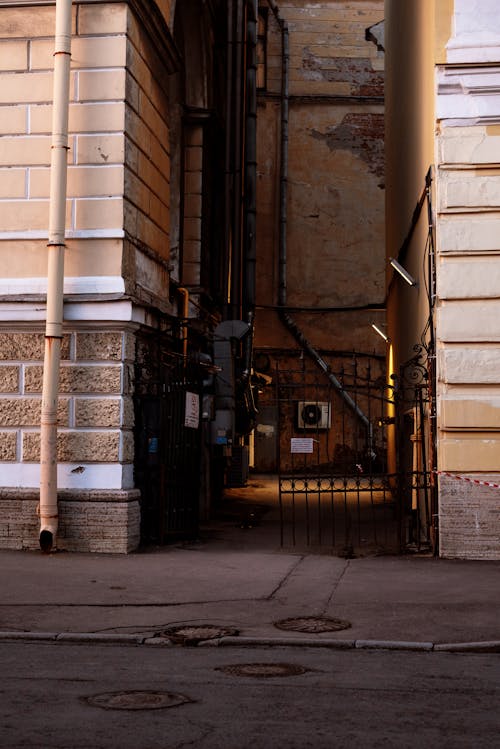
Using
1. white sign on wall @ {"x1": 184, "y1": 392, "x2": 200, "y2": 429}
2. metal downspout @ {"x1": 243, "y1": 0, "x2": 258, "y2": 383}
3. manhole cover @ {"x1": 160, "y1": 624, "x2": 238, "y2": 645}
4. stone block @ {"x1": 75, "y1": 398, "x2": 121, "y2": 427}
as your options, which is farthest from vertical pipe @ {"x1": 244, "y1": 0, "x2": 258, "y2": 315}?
manhole cover @ {"x1": 160, "y1": 624, "x2": 238, "y2": 645}

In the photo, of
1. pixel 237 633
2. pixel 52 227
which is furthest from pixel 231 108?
pixel 237 633

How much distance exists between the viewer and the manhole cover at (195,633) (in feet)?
25.5

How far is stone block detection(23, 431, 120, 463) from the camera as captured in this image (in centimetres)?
1294

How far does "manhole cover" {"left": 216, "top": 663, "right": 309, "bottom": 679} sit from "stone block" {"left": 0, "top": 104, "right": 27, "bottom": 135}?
8.67m

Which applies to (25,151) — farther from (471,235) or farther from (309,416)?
(309,416)

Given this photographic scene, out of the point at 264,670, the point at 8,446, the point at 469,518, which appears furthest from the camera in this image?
the point at 8,446

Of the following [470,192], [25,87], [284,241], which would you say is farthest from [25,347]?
[284,241]

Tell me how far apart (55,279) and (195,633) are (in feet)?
19.4

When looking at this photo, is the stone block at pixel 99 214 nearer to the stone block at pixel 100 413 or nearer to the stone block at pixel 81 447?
the stone block at pixel 100 413

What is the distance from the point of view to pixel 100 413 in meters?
13.0

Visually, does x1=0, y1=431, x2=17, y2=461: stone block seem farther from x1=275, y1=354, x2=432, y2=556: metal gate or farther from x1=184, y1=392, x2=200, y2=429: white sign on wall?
x1=275, y1=354, x2=432, y2=556: metal gate

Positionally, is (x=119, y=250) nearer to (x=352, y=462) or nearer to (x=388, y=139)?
(x=388, y=139)

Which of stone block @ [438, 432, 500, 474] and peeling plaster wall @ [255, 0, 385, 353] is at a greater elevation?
peeling plaster wall @ [255, 0, 385, 353]

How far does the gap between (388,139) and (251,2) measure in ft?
13.5
